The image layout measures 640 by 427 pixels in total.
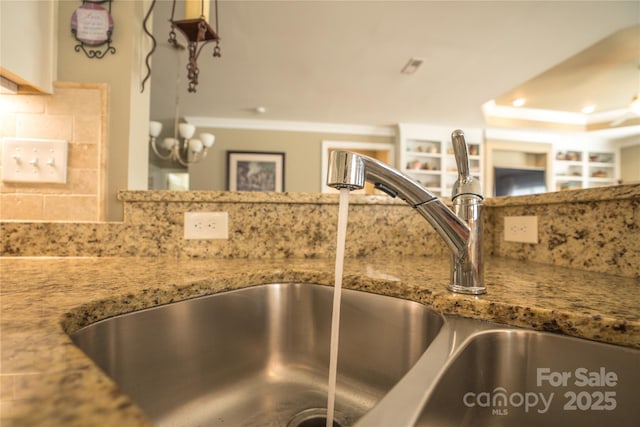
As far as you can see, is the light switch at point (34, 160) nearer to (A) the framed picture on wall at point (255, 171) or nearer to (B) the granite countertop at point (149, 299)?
(B) the granite countertop at point (149, 299)

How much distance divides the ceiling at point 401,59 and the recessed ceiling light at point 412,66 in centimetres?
5

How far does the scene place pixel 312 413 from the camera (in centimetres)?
57

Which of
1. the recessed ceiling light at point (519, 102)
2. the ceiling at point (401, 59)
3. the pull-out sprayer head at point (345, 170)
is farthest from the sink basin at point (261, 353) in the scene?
the recessed ceiling light at point (519, 102)

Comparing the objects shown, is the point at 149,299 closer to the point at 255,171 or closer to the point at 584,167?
the point at 255,171

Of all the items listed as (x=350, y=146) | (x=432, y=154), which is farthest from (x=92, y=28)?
(x=432, y=154)

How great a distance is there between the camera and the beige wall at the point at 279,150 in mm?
4203

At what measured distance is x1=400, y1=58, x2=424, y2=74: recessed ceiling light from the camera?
2.55 metres

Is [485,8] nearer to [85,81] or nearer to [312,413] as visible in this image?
[85,81]

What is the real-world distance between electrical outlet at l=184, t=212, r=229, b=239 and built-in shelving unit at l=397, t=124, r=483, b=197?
3.82m

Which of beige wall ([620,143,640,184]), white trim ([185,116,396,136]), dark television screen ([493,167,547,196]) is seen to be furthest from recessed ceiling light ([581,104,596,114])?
white trim ([185,116,396,136])

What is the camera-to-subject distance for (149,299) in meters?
0.50

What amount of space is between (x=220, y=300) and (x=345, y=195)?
361mm

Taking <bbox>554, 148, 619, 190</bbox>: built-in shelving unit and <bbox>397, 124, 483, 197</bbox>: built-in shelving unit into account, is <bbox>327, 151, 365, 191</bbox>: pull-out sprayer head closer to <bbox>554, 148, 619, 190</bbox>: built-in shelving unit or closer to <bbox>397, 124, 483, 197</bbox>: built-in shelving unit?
<bbox>397, 124, 483, 197</bbox>: built-in shelving unit

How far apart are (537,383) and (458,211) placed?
0.92 feet
